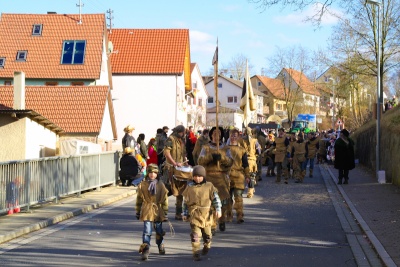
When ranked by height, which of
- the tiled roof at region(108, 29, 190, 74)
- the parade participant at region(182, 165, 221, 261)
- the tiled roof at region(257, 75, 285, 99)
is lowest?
the parade participant at region(182, 165, 221, 261)

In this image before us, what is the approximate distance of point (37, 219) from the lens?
45.1 feet

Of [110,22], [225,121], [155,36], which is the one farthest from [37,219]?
[225,121]

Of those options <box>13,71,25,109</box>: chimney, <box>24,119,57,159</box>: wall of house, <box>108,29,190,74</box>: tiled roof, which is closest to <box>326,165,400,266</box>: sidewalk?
<box>24,119,57,159</box>: wall of house

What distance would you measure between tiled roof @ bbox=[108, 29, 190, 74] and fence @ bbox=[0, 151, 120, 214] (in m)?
35.3

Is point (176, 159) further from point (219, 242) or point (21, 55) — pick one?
point (21, 55)

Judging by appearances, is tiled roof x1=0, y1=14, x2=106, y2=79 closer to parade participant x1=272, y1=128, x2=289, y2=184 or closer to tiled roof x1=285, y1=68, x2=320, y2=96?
parade participant x1=272, y1=128, x2=289, y2=184

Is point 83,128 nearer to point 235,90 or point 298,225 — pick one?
point 298,225

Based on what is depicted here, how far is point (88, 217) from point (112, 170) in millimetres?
8183

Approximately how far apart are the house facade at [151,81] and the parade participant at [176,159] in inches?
1682

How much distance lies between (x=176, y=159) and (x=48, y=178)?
4.00 meters

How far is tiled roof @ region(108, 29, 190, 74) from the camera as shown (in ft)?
187

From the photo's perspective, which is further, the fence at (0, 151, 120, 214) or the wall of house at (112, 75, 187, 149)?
the wall of house at (112, 75, 187, 149)

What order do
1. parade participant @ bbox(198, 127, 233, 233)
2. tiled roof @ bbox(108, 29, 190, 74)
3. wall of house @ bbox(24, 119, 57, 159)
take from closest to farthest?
parade participant @ bbox(198, 127, 233, 233) → wall of house @ bbox(24, 119, 57, 159) → tiled roof @ bbox(108, 29, 190, 74)

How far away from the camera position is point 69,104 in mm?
33875
